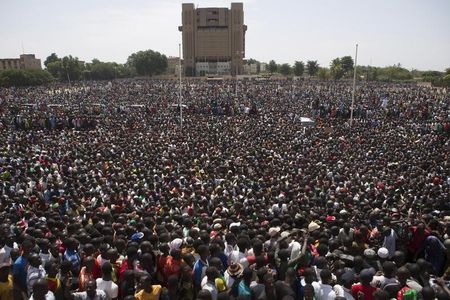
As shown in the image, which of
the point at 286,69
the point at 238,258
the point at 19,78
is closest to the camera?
the point at 238,258

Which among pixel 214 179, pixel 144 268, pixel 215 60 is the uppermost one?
pixel 215 60

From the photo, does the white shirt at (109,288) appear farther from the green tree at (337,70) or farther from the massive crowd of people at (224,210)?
the green tree at (337,70)

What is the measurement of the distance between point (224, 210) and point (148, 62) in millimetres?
82654

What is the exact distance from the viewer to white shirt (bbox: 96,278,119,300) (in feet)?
13.7

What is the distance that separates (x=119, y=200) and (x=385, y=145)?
11.3m

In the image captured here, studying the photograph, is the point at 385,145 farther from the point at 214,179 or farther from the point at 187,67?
the point at 187,67

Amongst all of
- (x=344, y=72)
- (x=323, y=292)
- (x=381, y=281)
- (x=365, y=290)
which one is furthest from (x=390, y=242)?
(x=344, y=72)

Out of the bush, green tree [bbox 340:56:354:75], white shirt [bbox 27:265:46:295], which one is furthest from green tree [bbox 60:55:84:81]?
white shirt [bbox 27:265:46:295]

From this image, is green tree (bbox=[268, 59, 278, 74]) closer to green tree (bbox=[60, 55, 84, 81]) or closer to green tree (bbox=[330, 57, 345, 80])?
green tree (bbox=[330, 57, 345, 80])

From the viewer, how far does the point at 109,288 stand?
4.19 metres

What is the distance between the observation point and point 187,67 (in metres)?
95.1

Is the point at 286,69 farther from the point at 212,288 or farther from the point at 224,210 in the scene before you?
the point at 212,288

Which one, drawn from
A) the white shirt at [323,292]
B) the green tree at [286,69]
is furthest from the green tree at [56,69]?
the white shirt at [323,292]

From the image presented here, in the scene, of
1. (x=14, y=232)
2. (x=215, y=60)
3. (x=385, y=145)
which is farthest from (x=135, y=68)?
(x=14, y=232)
